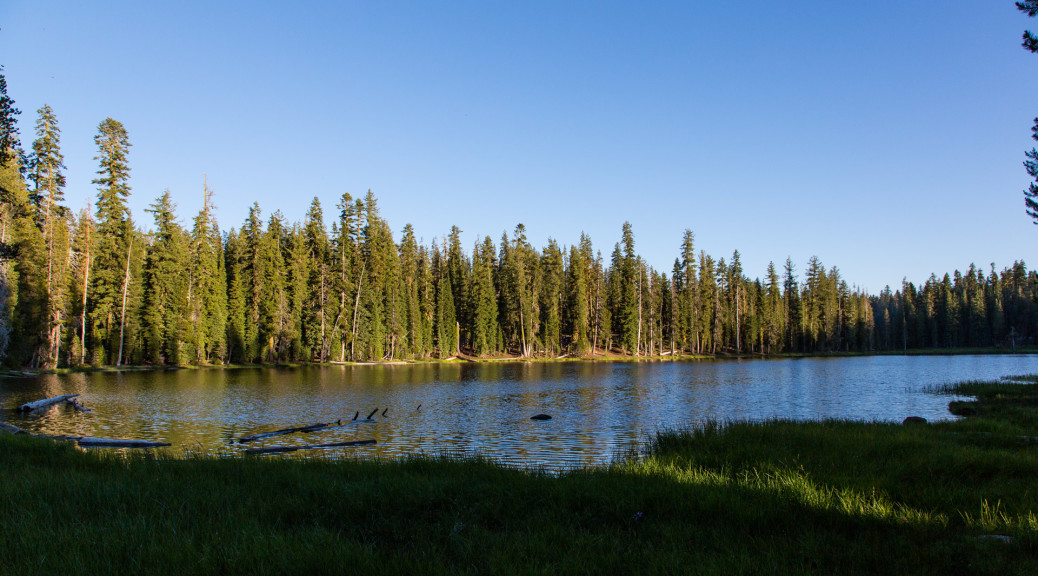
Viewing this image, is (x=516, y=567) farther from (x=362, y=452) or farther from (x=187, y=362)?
(x=187, y=362)

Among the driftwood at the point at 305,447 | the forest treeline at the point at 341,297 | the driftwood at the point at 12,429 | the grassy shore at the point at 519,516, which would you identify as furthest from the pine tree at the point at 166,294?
the grassy shore at the point at 519,516

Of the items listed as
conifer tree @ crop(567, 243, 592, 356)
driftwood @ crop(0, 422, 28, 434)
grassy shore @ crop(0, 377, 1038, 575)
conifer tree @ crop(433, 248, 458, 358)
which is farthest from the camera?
conifer tree @ crop(567, 243, 592, 356)

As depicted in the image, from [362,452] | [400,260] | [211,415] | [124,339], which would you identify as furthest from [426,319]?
[362,452]

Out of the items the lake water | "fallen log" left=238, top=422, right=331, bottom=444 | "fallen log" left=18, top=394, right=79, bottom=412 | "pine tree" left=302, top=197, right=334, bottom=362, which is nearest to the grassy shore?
the lake water

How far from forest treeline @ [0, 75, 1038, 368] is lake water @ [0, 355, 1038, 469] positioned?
390 inches

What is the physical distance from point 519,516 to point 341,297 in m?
66.2

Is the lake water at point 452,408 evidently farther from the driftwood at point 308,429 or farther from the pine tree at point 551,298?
the pine tree at point 551,298

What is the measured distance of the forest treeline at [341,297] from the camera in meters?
47.9

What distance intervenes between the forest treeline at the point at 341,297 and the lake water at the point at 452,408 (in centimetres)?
990

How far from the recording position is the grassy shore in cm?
529

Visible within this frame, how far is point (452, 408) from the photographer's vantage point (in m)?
28.8

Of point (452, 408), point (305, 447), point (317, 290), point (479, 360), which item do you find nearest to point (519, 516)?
point (305, 447)

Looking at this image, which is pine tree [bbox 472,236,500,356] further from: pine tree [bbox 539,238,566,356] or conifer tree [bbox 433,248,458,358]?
pine tree [bbox 539,238,566,356]

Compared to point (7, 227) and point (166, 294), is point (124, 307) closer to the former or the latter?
point (166, 294)
